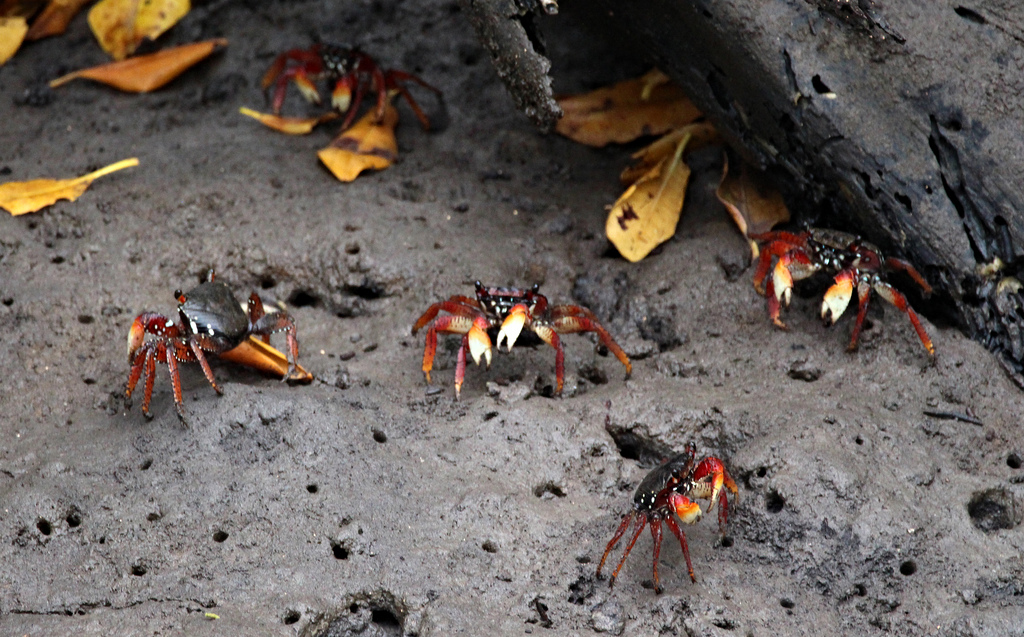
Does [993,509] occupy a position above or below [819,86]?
below

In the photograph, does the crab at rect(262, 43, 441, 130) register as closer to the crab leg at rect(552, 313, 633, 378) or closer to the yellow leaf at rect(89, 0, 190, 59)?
the yellow leaf at rect(89, 0, 190, 59)

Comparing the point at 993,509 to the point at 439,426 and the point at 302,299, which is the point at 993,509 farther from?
the point at 302,299

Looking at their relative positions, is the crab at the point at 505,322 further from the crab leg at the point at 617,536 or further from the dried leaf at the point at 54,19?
the dried leaf at the point at 54,19

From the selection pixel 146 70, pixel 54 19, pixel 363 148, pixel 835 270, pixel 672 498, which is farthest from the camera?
pixel 54 19

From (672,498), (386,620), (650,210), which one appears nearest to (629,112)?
(650,210)

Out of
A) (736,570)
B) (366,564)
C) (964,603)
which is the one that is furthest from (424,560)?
(964,603)

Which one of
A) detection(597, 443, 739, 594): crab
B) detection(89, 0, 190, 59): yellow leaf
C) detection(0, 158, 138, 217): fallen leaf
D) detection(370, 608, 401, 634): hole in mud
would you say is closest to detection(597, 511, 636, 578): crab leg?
detection(597, 443, 739, 594): crab
